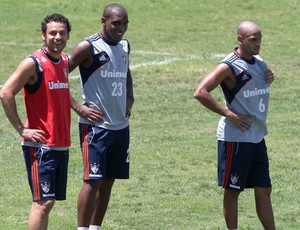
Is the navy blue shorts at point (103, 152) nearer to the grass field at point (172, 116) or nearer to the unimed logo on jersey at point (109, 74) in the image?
the unimed logo on jersey at point (109, 74)

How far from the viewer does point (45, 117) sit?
30.0 feet

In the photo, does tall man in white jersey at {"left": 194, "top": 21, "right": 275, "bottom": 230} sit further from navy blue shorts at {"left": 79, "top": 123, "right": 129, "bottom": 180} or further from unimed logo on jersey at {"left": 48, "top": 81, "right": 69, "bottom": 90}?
unimed logo on jersey at {"left": 48, "top": 81, "right": 69, "bottom": 90}

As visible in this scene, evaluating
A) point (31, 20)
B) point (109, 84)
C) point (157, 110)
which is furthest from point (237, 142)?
point (31, 20)

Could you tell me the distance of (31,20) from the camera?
28.2 meters

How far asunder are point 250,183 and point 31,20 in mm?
18738

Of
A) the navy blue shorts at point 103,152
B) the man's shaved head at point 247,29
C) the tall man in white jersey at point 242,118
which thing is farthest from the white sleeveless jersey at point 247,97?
the navy blue shorts at point 103,152

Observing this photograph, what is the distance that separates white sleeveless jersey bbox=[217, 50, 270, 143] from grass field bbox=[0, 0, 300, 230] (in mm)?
1263

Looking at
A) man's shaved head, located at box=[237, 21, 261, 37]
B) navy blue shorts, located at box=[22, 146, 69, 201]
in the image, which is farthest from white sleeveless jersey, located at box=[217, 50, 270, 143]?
navy blue shorts, located at box=[22, 146, 69, 201]

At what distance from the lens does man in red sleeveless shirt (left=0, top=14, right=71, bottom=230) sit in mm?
9102

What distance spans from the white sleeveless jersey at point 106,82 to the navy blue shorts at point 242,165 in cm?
98

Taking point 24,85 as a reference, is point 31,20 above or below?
above

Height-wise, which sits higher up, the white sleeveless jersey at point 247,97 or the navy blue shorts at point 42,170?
the white sleeveless jersey at point 247,97

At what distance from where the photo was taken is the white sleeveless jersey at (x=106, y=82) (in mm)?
10000

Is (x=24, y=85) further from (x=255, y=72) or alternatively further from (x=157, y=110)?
(x=157, y=110)
